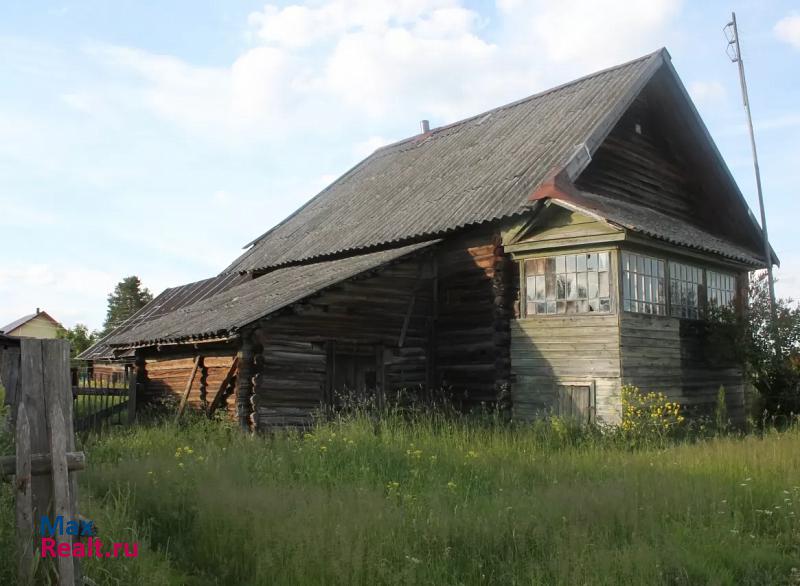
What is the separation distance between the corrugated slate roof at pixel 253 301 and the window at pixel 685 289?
4.95m

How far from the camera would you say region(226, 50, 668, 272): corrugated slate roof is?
15719mm

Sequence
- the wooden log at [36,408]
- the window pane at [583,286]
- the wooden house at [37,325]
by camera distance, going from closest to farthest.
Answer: the wooden log at [36,408] < the window pane at [583,286] < the wooden house at [37,325]

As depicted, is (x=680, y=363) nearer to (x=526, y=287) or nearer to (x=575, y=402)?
(x=575, y=402)

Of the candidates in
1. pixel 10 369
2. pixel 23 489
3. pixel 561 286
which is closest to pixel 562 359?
pixel 561 286

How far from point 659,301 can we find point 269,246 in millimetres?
11929

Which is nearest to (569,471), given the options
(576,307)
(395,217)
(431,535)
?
(431,535)

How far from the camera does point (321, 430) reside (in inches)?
441

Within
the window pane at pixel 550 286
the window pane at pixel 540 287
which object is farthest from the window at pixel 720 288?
the window pane at pixel 540 287

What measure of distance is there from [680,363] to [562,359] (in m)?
2.70

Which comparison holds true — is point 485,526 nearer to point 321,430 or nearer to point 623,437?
point 321,430

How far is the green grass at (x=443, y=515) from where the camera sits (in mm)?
5703

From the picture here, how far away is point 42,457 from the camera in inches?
185

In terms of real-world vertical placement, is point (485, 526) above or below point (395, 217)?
below

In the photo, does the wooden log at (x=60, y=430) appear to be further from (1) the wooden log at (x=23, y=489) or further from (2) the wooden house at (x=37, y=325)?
(2) the wooden house at (x=37, y=325)
